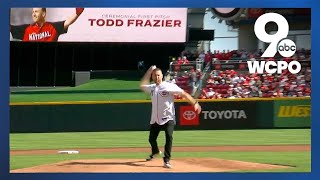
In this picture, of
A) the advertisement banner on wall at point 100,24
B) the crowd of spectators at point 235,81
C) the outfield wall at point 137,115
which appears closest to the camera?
the advertisement banner on wall at point 100,24

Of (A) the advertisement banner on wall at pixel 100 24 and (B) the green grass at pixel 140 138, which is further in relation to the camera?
(B) the green grass at pixel 140 138

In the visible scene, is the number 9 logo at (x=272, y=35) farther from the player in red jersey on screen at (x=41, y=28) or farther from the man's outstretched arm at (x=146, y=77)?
the player in red jersey on screen at (x=41, y=28)

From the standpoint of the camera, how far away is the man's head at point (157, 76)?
9117 millimetres

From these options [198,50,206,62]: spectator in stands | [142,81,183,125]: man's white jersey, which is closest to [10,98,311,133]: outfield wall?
[142,81,183,125]: man's white jersey

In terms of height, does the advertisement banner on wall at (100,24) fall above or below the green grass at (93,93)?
above

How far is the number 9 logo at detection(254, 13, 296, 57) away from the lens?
8.94m

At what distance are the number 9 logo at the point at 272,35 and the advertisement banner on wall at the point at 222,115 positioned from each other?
85 centimetres

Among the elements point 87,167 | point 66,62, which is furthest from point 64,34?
point 87,167

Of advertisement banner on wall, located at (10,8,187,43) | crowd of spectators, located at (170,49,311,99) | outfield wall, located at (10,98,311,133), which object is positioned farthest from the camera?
outfield wall, located at (10,98,311,133)

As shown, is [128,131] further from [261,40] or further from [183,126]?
[261,40]

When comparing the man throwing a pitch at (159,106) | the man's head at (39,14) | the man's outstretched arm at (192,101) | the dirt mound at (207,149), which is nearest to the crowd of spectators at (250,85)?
the man's outstretched arm at (192,101)

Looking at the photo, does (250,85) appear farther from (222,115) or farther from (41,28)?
(41,28)

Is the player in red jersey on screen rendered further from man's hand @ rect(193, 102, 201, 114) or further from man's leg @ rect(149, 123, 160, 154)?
man's hand @ rect(193, 102, 201, 114)

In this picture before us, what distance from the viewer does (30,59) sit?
9.18 metres
